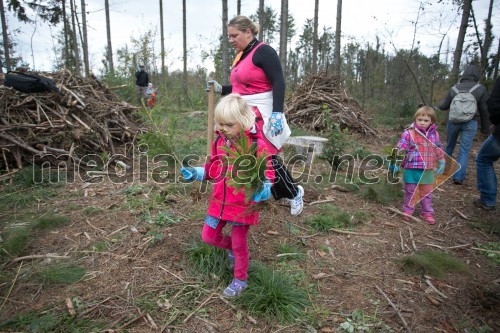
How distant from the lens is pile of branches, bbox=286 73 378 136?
9070mm

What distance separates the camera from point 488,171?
3.98m

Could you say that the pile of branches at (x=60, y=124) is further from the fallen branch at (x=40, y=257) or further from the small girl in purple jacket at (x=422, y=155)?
the small girl in purple jacket at (x=422, y=155)

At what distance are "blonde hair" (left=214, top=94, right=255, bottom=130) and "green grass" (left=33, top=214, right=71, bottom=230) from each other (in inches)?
88.4

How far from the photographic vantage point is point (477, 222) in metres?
3.63

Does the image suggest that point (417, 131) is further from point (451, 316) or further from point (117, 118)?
point (117, 118)

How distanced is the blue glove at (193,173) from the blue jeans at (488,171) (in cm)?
380

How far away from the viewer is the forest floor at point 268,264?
6.64ft

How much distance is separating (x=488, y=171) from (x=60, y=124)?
255 inches

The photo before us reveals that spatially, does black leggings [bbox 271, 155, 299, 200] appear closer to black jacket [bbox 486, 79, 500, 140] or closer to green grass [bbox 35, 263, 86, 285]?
green grass [bbox 35, 263, 86, 285]

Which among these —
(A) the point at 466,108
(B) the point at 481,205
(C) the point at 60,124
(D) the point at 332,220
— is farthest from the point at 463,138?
(C) the point at 60,124

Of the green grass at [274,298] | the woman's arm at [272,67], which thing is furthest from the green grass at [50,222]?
the woman's arm at [272,67]

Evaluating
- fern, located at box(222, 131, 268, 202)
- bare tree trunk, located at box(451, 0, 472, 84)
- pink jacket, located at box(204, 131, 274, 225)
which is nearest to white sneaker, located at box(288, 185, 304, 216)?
pink jacket, located at box(204, 131, 274, 225)

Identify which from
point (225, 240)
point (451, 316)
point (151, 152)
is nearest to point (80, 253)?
point (151, 152)

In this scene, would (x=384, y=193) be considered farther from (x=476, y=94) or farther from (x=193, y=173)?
(x=193, y=173)
